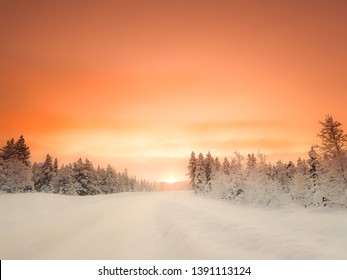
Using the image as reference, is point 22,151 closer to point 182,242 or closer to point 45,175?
Result: point 45,175

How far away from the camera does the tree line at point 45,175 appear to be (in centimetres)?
5494

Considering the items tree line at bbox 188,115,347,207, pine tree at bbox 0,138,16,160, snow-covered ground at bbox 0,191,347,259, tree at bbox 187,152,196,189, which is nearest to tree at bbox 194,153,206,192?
tree at bbox 187,152,196,189

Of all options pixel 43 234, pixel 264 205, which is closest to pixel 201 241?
pixel 43 234

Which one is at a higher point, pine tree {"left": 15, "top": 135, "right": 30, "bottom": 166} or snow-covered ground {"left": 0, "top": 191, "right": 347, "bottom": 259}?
pine tree {"left": 15, "top": 135, "right": 30, "bottom": 166}

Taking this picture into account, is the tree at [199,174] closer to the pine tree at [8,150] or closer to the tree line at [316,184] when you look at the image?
the tree line at [316,184]

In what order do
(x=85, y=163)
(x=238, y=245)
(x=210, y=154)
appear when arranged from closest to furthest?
(x=238, y=245)
(x=85, y=163)
(x=210, y=154)

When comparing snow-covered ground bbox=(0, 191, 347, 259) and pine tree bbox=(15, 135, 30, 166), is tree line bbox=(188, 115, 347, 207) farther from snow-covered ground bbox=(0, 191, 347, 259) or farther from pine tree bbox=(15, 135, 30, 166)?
pine tree bbox=(15, 135, 30, 166)

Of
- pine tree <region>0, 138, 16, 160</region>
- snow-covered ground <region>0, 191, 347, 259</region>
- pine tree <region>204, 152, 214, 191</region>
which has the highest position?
pine tree <region>0, 138, 16, 160</region>

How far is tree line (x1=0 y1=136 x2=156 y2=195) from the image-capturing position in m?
54.9

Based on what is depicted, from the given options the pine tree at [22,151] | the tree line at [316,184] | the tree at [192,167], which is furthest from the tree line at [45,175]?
the tree line at [316,184]

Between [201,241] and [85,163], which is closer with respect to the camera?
[201,241]
